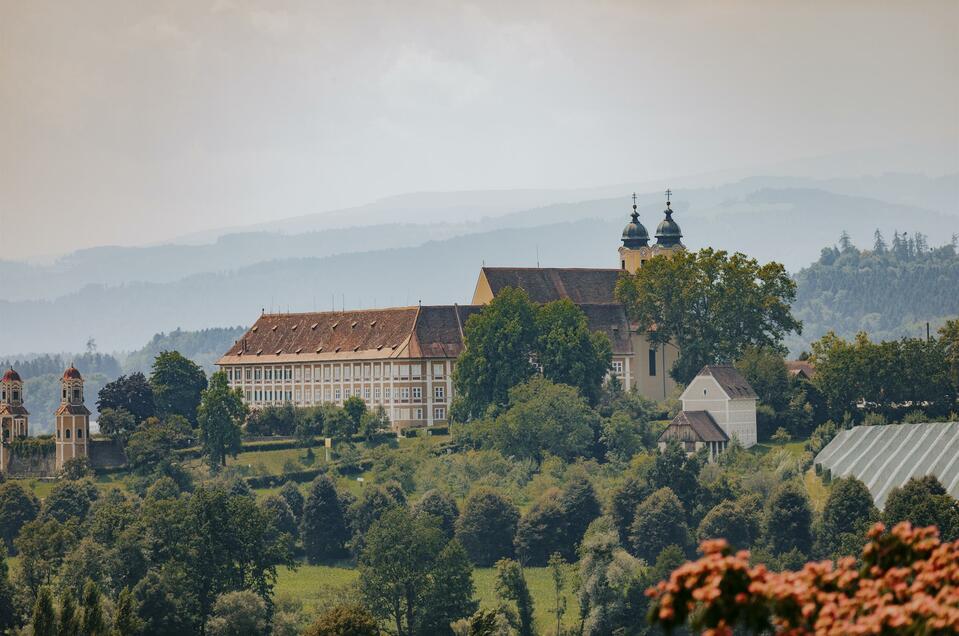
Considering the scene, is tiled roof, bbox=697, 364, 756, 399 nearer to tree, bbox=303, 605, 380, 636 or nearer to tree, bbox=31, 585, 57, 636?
tree, bbox=303, 605, 380, 636

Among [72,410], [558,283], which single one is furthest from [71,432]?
[558,283]

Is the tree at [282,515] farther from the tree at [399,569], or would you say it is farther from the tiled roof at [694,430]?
the tiled roof at [694,430]

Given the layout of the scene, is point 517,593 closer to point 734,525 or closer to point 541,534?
point 541,534

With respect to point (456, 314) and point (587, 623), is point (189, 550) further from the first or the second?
point (456, 314)

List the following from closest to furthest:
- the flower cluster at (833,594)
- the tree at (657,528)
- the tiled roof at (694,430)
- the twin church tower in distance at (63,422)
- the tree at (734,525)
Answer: the flower cluster at (833,594), the tree at (734,525), the tree at (657,528), the tiled roof at (694,430), the twin church tower in distance at (63,422)

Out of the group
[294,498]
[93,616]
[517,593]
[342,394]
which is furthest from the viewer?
[342,394]

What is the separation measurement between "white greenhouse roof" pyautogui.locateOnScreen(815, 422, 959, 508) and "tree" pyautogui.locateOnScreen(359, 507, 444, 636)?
2490 cm

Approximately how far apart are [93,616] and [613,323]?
6670 cm

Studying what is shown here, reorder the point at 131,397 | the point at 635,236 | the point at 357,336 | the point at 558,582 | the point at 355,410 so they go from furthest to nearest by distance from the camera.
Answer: the point at 635,236
the point at 357,336
the point at 131,397
the point at 355,410
the point at 558,582

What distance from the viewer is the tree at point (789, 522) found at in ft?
365

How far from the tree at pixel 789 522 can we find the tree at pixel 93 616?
114 ft

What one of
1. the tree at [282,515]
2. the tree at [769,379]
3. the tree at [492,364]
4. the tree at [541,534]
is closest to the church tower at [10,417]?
the tree at [282,515]

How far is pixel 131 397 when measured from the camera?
15288 cm

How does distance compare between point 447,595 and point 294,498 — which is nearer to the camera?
point 447,595
